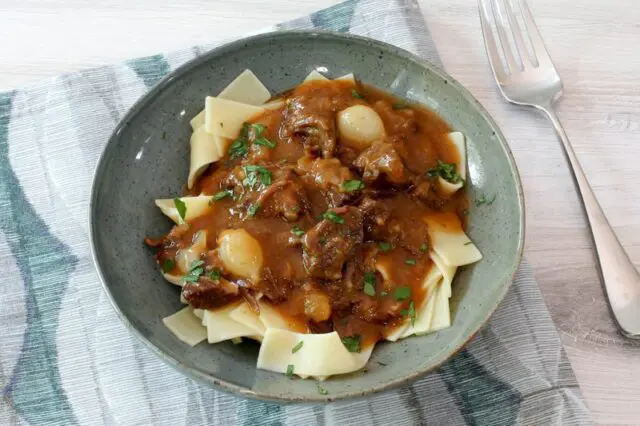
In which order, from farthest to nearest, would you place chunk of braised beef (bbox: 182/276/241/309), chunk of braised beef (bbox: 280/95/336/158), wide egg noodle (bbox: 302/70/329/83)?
1. wide egg noodle (bbox: 302/70/329/83)
2. chunk of braised beef (bbox: 280/95/336/158)
3. chunk of braised beef (bbox: 182/276/241/309)

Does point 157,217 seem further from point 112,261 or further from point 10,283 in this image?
point 10,283

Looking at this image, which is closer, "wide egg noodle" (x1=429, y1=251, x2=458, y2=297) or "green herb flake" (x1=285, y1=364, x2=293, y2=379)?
"green herb flake" (x1=285, y1=364, x2=293, y2=379)

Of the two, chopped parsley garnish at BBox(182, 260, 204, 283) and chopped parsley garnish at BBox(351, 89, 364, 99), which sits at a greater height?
chopped parsley garnish at BBox(351, 89, 364, 99)

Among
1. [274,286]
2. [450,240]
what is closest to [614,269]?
[450,240]

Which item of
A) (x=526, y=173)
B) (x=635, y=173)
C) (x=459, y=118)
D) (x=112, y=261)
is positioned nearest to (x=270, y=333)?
(x=112, y=261)

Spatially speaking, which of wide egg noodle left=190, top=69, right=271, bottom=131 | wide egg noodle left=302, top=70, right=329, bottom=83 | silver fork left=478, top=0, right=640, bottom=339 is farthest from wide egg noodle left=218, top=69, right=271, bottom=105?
silver fork left=478, top=0, right=640, bottom=339

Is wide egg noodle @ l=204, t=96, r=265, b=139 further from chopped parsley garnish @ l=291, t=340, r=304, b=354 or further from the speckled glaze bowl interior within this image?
chopped parsley garnish @ l=291, t=340, r=304, b=354

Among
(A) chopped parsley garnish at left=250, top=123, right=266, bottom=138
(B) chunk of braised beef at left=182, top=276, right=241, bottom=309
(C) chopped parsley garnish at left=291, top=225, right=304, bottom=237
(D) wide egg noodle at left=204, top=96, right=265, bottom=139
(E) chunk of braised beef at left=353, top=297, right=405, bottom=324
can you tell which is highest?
(D) wide egg noodle at left=204, top=96, right=265, bottom=139
